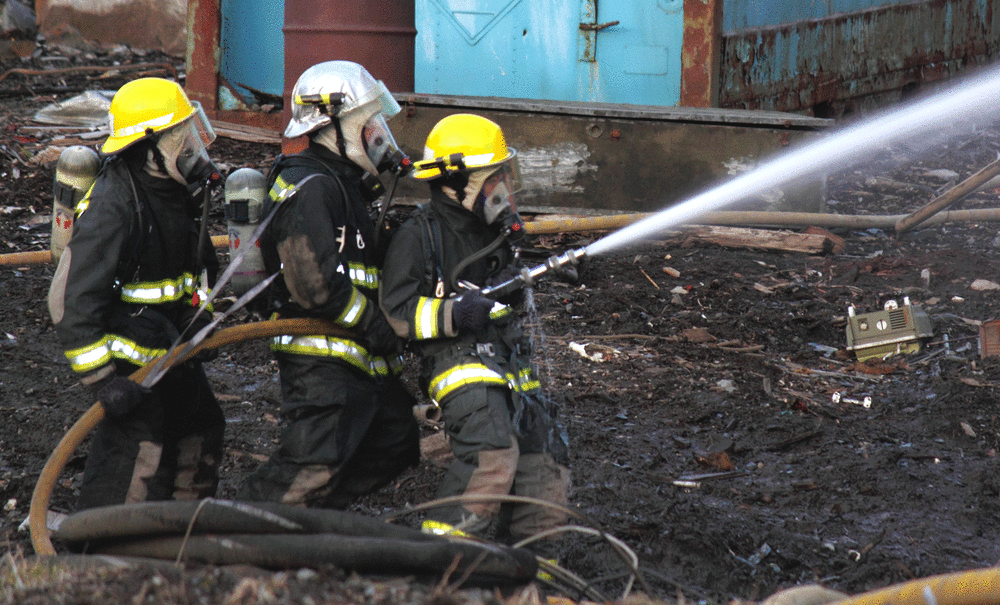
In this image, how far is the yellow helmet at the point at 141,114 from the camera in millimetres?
3510

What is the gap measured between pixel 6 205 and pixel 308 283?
254 inches

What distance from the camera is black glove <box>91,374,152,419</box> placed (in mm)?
3195

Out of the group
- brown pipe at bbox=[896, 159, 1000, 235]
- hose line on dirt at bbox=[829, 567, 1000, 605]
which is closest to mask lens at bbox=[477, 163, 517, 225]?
hose line on dirt at bbox=[829, 567, 1000, 605]

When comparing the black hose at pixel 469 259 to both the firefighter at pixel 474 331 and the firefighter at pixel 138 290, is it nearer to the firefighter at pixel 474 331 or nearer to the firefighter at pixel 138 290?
the firefighter at pixel 474 331

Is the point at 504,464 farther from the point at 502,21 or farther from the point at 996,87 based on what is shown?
the point at 996,87

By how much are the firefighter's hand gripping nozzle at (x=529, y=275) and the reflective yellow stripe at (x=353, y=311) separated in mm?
443

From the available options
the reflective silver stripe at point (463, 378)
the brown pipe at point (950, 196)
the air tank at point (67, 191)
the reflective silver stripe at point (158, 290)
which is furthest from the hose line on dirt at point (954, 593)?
the brown pipe at point (950, 196)

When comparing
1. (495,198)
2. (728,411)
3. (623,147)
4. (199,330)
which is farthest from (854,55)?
(199,330)

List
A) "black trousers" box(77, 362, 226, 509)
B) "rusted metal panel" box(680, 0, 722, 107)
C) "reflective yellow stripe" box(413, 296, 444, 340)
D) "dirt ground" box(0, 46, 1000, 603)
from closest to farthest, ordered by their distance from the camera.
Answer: "reflective yellow stripe" box(413, 296, 444, 340) < "black trousers" box(77, 362, 226, 509) < "dirt ground" box(0, 46, 1000, 603) < "rusted metal panel" box(680, 0, 722, 107)

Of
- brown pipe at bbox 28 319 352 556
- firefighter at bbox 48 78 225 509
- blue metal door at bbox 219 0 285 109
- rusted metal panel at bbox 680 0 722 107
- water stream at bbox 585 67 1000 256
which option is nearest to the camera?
brown pipe at bbox 28 319 352 556

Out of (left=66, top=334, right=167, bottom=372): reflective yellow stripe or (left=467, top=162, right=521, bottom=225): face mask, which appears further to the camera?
(left=467, top=162, right=521, bottom=225): face mask

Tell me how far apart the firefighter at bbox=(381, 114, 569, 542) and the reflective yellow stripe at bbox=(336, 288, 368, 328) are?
0.31 ft

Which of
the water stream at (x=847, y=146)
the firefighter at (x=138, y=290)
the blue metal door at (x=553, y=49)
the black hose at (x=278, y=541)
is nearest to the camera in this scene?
the black hose at (x=278, y=541)

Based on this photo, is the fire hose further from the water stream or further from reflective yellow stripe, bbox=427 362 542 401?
the water stream
